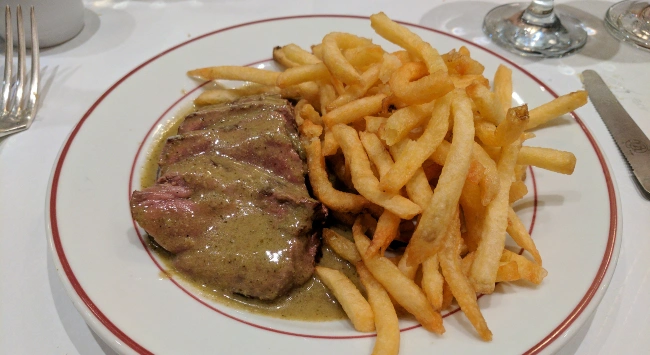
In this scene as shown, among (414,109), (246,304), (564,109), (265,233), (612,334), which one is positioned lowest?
(612,334)

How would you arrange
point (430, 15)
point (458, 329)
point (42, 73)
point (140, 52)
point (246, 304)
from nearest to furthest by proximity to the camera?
point (458, 329), point (246, 304), point (42, 73), point (140, 52), point (430, 15)

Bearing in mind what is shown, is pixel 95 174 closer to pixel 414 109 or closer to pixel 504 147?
pixel 414 109

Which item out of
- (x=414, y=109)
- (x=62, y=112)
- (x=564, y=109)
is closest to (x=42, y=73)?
(x=62, y=112)

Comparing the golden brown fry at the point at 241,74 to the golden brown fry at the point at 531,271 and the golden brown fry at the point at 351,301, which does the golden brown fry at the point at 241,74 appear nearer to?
the golden brown fry at the point at 351,301

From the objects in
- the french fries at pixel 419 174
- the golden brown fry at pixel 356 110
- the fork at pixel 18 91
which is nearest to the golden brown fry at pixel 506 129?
the french fries at pixel 419 174

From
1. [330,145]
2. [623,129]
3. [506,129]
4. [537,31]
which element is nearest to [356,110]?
[330,145]

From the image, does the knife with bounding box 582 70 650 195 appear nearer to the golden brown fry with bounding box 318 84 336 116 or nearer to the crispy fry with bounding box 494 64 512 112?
the crispy fry with bounding box 494 64 512 112
